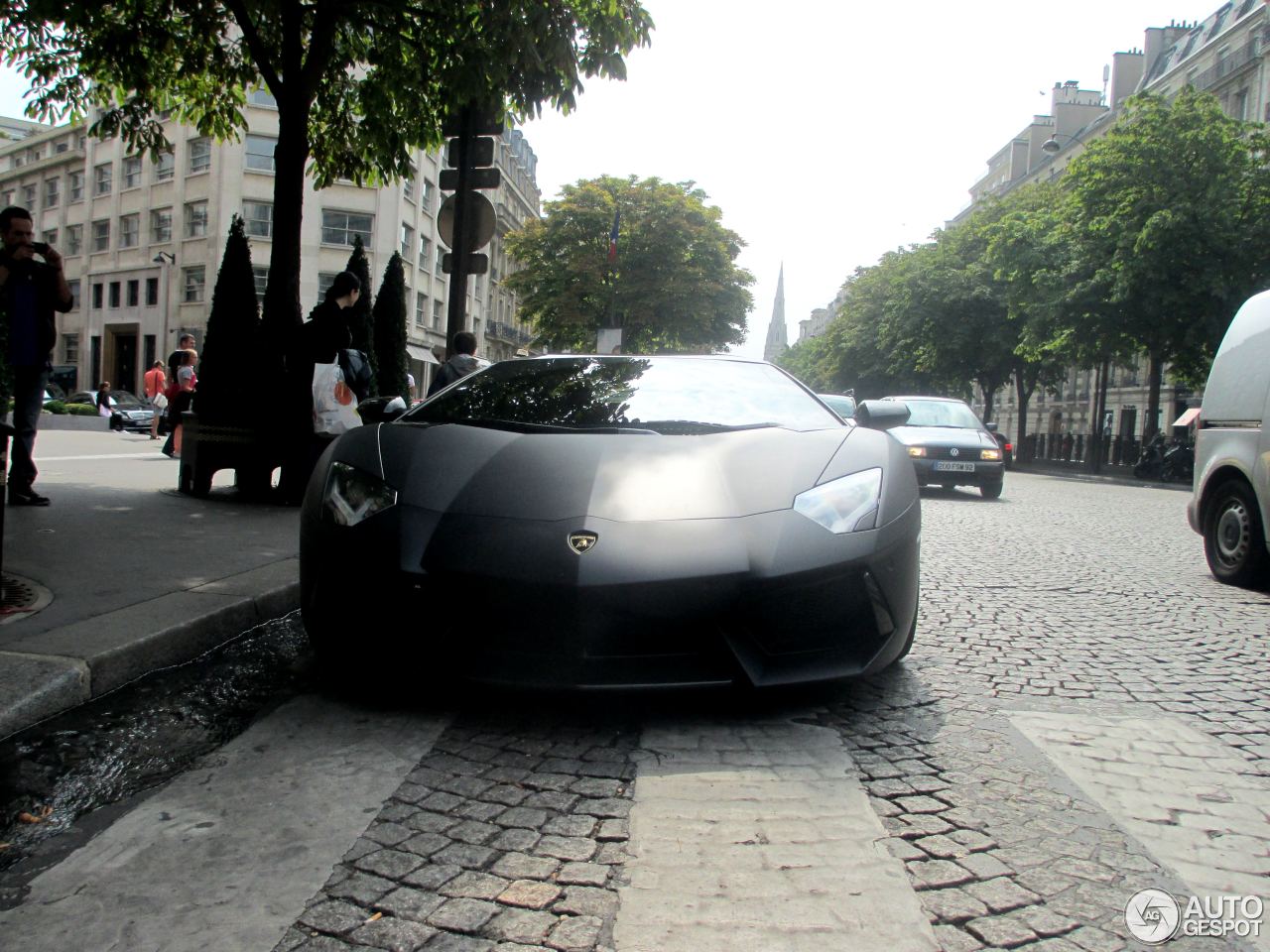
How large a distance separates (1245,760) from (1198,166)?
30.0 meters

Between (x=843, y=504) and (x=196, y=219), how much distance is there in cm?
4724

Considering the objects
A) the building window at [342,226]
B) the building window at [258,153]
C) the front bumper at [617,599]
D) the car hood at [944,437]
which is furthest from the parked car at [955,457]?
the building window at [258,153]

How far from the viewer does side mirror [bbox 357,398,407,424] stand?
13.9 ft

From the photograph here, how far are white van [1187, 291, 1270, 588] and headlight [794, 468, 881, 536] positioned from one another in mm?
4439

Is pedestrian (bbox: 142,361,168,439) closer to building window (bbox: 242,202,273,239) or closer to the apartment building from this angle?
the apartment building

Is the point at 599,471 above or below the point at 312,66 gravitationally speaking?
below

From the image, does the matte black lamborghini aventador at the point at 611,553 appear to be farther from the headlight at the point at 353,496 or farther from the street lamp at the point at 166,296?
the street lamp at the point at 166,296

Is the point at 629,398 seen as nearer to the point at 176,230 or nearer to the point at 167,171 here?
the point at 176,230

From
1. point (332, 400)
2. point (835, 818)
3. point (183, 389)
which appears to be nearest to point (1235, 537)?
point (835, 818)

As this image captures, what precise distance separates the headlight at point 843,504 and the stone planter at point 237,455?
6050mm

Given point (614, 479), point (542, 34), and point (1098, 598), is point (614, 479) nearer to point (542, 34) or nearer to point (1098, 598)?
point (1098, 598)

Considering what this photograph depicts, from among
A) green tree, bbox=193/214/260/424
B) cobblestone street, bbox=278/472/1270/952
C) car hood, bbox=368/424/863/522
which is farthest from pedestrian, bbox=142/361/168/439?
cobblestone street, bbox=278/472/1270/952

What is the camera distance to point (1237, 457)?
6.73 meters

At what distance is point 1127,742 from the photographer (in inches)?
120
